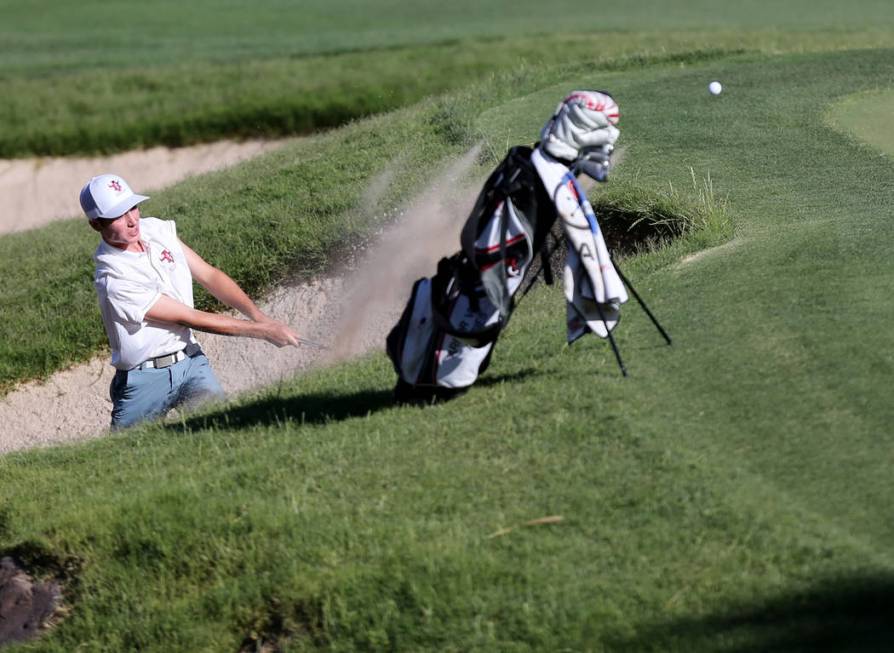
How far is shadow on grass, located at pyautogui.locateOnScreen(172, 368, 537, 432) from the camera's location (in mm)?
7711

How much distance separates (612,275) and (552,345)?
159cm

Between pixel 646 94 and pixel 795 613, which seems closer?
pixel 795 613

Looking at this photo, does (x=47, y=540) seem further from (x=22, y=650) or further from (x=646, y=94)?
(x=646, y=94)

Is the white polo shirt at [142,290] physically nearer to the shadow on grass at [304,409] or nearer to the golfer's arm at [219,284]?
the golfer's arm at [219,284]

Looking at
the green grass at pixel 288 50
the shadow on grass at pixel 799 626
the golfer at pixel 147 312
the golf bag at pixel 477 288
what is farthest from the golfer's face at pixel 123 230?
the green grass at pixel 288 50

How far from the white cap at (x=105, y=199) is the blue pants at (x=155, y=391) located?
1056 mm

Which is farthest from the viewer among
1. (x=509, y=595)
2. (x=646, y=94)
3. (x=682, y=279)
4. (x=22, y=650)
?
(x=646, y=94)

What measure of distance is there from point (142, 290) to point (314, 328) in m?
3.11

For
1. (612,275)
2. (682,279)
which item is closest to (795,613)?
(612,275)

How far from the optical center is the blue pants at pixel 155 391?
8883 millimetres

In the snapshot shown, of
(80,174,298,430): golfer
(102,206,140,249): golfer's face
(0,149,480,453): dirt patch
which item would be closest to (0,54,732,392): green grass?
(0,149,480,453): dirt patch

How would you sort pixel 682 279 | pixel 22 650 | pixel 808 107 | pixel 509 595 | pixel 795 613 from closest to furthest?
pixel 795 613, pixel 509 595, pixel 22 650, pixel 682 279, pixel 808 107

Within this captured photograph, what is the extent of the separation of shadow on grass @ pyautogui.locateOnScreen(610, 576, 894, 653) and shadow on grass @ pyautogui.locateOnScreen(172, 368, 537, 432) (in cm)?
265

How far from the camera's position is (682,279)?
8.83 meters
